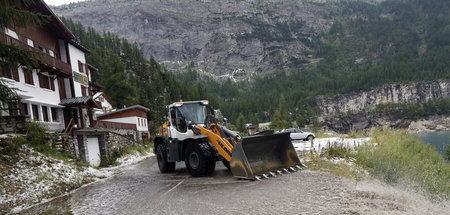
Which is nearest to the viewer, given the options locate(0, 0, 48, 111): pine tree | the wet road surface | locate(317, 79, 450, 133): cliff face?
the wet road surface

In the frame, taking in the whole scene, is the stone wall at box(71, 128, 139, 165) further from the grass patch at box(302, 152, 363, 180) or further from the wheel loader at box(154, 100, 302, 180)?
the grass patch at box(302, 152, 363, 180)

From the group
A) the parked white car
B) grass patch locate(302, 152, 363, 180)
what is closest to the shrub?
grass patch locate(302, 152, 363, 180)

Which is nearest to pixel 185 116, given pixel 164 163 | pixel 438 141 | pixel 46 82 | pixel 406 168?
pixel 164 163

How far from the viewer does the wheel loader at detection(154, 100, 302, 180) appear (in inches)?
348

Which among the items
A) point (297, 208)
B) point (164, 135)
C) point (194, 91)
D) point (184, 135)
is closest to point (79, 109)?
point (164, 135)

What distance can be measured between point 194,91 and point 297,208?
108 meters

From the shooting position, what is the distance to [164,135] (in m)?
12.7

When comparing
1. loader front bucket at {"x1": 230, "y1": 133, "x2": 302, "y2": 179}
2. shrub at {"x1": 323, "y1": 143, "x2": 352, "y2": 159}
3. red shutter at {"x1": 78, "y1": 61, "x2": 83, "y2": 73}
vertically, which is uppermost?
red shutter at {"x1": 78, "y1": 61, "x2": 83, "y2": 73}

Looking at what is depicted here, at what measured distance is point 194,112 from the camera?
11258 mm

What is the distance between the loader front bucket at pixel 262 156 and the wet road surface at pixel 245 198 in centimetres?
39

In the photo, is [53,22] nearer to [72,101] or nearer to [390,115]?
[72,101]

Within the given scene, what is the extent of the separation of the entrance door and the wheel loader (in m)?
10.0

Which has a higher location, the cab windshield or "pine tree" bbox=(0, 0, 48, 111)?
"pine tree" bbox=(0, 0, 48, 111)

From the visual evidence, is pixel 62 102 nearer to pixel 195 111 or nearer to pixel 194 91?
pixel 195 111
